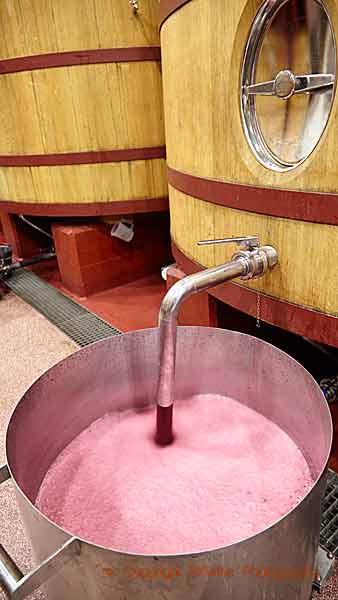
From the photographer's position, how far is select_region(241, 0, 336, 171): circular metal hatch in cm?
103

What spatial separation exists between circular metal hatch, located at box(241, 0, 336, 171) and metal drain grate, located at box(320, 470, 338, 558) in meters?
0.94

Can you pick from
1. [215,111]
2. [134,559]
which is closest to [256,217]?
[215,111]

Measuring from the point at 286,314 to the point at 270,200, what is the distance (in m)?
0.30

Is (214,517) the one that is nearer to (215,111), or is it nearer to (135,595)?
(135,595)

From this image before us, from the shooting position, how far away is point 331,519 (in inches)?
50.3

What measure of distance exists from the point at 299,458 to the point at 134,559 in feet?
2.06

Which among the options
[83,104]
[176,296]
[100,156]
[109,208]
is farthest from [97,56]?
[176,296]

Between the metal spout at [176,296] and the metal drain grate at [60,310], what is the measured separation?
3.97 ft

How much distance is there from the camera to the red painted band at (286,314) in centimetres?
112

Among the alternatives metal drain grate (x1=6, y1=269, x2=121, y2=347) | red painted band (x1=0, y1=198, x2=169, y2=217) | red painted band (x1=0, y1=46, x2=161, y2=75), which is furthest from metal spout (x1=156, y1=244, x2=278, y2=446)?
red painted band (x1=0, y1=46, x2=161, y2=75)

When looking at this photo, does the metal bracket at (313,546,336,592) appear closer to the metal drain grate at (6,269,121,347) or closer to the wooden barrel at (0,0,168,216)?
the metal drain grate at (6,269,121,347)

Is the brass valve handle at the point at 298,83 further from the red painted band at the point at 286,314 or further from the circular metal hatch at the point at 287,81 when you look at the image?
the red painted band at the point at 286,314

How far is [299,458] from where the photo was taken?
3.77 feet

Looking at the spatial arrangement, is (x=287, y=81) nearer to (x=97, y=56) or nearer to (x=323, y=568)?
(x=323, y=568)
